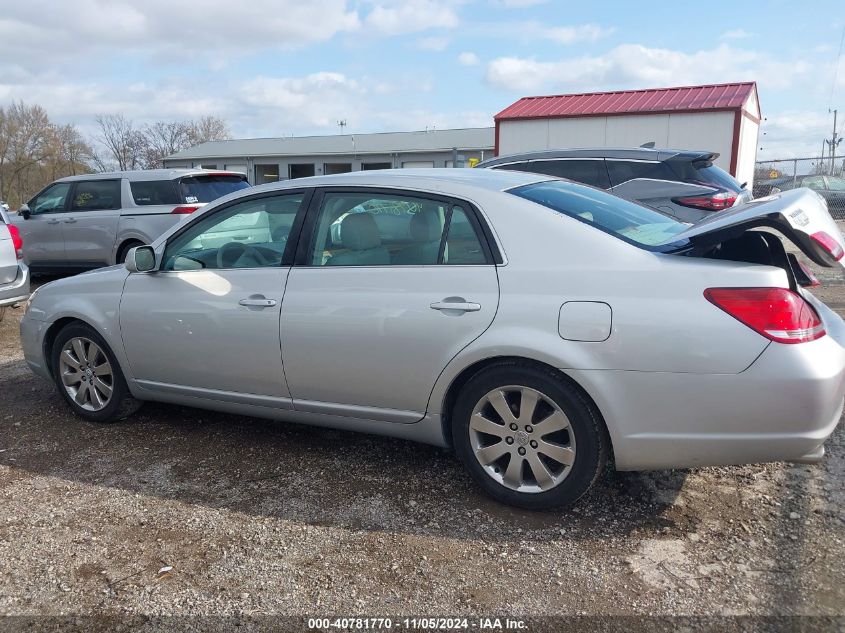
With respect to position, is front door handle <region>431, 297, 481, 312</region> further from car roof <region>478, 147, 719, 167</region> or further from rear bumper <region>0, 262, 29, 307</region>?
rear bumper <region>0, 262, 29, 307</region>

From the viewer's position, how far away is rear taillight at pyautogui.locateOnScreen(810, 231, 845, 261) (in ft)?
8.80

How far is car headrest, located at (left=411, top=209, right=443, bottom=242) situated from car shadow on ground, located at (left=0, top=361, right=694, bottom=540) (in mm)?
1247

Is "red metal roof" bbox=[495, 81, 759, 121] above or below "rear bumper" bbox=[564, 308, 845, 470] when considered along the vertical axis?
above

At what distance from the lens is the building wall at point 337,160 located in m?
30.0

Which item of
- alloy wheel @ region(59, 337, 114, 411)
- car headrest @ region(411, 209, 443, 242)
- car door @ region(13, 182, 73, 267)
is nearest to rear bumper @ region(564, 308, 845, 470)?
car headrest @ region(411, 209, 443, 242)

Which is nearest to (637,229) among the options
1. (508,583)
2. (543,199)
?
Answer: (543,199)

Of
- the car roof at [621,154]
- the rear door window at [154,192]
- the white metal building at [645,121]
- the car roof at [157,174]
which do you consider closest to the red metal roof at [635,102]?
the white metal building at [645,121]

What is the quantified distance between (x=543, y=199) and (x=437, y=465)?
5.00ft

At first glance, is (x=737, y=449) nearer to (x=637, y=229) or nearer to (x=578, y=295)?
(x=578, y=295)

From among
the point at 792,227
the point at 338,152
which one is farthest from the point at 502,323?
the point at 338,152

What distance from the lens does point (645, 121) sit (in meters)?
17.8

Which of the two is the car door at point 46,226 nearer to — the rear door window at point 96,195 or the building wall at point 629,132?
the rear door window at point 96,195

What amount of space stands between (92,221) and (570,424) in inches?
349

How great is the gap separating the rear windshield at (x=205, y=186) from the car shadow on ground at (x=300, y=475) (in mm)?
5154
